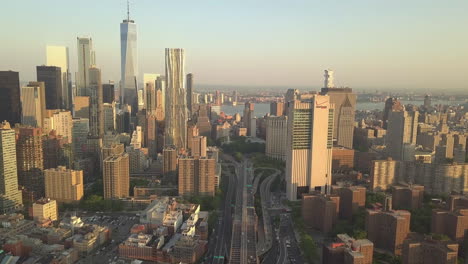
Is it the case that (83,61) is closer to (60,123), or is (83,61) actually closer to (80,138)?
(60,123)

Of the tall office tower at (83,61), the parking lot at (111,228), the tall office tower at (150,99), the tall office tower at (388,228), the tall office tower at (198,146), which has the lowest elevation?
the parking lot at (111,228)

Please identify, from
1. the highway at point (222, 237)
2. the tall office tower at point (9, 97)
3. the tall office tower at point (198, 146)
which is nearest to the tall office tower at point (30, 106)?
the tall office tower at point (9, 97)

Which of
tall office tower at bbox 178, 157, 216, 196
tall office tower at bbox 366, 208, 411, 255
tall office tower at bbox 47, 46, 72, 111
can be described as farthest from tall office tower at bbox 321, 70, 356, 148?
tall office tower at bbox 47, 46, 72, 111

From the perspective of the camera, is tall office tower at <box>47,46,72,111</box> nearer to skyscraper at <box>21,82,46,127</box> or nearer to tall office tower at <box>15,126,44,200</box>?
skyscraper at <box>21,82,46,127</box>

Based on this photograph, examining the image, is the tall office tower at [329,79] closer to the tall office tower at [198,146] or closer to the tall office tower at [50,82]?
the tall office tower at [198,146]

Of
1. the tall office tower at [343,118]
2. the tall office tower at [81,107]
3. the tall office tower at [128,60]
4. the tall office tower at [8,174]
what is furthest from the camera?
the tall office tower at [128,60]
